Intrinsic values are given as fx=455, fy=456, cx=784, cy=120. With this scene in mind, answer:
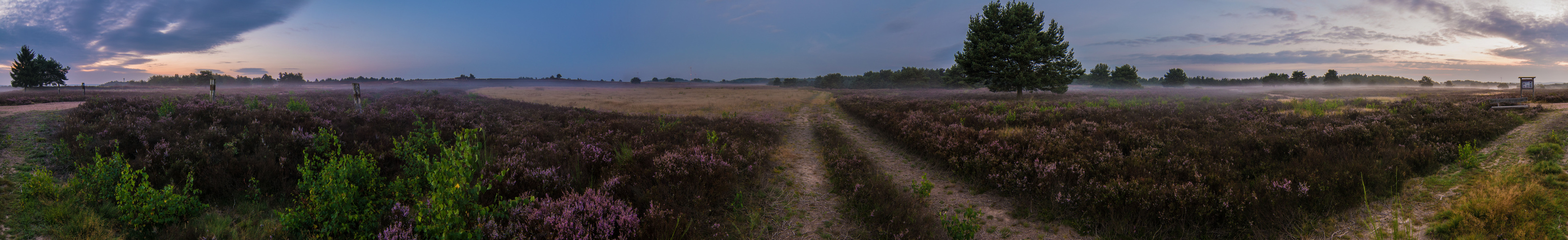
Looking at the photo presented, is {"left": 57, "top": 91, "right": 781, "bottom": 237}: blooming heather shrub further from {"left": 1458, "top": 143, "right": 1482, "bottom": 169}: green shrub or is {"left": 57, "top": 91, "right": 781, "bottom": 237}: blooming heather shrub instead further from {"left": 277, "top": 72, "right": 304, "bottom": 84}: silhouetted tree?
{"left": 277, "top": 72, "right": 304, "bottom": 84}: silhouetted tree

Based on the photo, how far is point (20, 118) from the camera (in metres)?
8.69

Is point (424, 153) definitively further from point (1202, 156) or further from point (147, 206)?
point (1202, 156)

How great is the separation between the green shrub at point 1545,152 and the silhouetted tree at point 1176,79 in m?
100

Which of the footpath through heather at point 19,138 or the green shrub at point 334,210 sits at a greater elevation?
the footpath through heather at point 19,138

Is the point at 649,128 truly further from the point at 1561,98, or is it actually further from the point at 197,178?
the point at 1561,98

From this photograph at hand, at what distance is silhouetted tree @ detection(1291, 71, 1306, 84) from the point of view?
3113 inches

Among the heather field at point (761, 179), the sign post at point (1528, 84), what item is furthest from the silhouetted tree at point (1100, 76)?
the heather field at point (761, 179)

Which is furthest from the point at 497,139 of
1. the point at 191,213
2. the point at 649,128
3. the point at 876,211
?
the point at 876,211

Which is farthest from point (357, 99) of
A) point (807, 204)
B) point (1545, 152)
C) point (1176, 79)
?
point (1176, 79)

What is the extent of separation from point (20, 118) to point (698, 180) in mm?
13565

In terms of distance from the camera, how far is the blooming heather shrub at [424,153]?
19.0 feet

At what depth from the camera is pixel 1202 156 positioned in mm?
7645

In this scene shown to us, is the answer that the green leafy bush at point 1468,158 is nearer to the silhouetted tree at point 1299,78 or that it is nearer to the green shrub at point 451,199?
the green shrub at point 451,199

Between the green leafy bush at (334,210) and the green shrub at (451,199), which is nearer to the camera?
the green shrub at (451,199)
